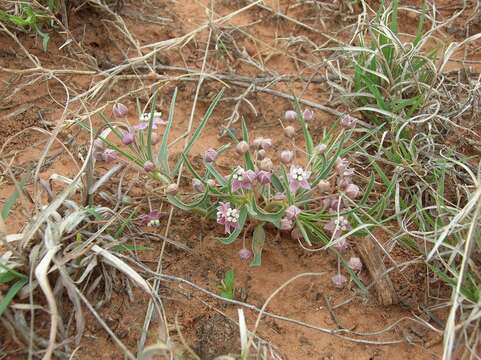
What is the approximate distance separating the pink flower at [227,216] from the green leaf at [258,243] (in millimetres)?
94

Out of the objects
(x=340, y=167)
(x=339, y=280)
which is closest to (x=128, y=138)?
(x=340, y=167)

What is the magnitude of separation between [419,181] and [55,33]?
1.82 metres

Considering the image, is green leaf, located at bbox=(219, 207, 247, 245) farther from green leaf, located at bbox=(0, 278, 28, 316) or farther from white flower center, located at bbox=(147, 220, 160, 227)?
green leaf, located at bbox=(0, 278, 28, 316)

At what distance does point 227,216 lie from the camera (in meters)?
2.00

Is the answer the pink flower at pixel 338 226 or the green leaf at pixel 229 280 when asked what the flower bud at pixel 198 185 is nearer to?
the green leaf at pixel 229 280

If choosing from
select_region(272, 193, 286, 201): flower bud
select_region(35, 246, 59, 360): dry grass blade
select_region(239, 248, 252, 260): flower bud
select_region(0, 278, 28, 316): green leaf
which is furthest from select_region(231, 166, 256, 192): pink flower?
select_region(0, 278, 28, 316): green leaf

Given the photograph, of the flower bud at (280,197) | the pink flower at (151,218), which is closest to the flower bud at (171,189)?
the pink flower at (151,218)

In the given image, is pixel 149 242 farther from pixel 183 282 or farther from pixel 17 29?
pixel 17 29

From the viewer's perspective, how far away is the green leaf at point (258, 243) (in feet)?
6.58

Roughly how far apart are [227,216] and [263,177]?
187 mm

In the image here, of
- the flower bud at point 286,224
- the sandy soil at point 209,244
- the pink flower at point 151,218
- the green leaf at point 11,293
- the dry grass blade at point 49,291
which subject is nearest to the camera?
the dry grass blade at point 49,291

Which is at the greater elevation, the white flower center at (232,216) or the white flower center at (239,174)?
the white flower center at (239,174)

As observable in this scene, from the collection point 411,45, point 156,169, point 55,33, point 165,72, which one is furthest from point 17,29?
point 411,45

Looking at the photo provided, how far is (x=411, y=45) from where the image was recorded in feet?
Answer: 8.43
